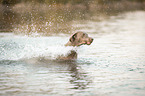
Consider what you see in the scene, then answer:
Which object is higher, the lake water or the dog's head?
the dog's head

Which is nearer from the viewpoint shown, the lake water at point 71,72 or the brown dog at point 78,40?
the lake water at point 71,72

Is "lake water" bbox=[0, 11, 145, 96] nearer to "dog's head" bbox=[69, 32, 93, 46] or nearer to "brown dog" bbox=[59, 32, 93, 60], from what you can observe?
"brown dog" bbox=[59, 32, 93, 60]

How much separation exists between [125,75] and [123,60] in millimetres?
2303

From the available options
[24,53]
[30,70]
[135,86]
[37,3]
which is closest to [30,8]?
[37,3]

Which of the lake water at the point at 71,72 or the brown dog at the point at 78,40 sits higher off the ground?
the brown dog at the point at 78,40

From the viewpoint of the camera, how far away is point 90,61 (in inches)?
432

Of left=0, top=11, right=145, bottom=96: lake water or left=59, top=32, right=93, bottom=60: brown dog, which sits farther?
left=59, top=32, right=93, bottom=60: brown dog

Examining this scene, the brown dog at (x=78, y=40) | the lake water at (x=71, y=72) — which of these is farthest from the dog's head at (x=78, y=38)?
the lake water at (x=71, y=72)

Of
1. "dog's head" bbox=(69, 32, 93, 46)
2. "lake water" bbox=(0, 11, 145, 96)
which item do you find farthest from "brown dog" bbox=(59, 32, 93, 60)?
"lake water" bbox=(0, 11, 145, 96)

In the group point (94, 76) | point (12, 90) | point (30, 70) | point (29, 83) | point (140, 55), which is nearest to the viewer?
point (12, 90)

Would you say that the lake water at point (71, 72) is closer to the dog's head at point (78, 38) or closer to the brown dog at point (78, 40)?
the brown dog at point (78, 40)

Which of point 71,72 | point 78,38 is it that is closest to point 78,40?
point 78,38

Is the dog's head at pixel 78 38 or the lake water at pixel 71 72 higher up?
the dog's head at pixel 78 38

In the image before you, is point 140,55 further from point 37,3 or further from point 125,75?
point 37,3
